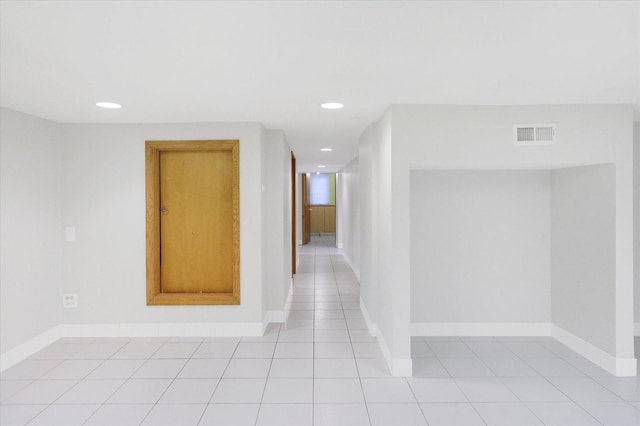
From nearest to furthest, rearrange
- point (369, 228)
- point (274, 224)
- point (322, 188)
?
point (369, 228)
point (274, 224)
point (322, 188)

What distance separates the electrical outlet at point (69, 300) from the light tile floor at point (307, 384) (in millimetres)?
381

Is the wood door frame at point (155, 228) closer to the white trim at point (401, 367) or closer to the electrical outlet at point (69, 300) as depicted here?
the electrical outlet at point (69, 300)

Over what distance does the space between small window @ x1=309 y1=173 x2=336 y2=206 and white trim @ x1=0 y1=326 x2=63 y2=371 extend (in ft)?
39.1

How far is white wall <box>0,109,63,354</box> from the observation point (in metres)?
3.62

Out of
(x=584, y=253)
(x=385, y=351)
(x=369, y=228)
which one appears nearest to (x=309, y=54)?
(x=385, y=351)

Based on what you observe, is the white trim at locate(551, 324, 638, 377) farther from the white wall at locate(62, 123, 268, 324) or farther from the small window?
the small window

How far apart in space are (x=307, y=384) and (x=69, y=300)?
2856 mm

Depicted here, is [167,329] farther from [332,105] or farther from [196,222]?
[332,105]

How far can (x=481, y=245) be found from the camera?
14.4ft

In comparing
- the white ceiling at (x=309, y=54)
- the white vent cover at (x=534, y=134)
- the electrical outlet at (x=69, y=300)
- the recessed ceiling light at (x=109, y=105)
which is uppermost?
the recessed ceiling light at (x=109, y=105)

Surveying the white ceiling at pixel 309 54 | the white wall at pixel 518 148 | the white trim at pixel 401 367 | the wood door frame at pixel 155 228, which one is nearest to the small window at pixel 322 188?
the wood door frame at pixel 155 228

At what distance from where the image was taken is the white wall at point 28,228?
362 centimetres

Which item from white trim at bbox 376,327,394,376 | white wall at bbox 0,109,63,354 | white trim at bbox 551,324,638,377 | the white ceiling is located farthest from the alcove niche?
white wall at bbox 0,109,63,354

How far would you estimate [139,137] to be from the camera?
4379 millimetres
